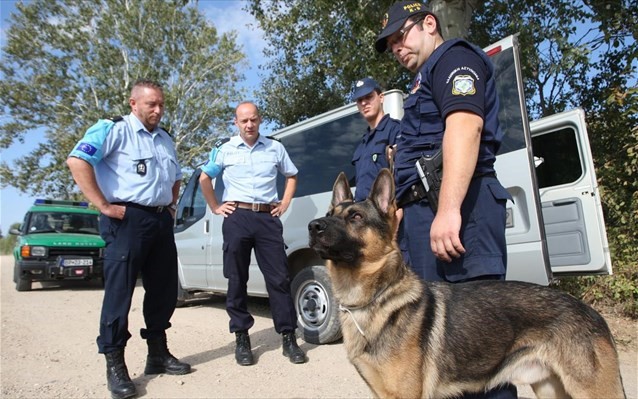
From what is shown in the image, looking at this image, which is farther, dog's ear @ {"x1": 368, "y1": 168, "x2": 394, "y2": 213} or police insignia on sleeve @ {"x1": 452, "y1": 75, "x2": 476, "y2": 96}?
dog's ear @ {"x1": 368, "y1": 168, "x2": 394, "y2": 213}

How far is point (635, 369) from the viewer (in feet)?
11.9

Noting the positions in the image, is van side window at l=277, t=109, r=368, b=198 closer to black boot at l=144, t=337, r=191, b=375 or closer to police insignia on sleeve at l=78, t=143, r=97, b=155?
black boot at l=144, t=337, r=191, b=375

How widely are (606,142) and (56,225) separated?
12338 mm

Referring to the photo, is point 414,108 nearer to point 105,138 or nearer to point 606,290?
point 105,138

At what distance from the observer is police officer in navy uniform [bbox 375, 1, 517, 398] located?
180cm

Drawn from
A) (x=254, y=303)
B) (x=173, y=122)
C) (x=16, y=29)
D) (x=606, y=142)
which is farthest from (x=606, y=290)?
(x=16, y=29)

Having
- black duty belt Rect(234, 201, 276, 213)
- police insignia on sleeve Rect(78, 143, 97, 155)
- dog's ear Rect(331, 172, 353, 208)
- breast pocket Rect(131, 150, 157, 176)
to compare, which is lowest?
dog's ear Rect(331, 172, 353, 208)

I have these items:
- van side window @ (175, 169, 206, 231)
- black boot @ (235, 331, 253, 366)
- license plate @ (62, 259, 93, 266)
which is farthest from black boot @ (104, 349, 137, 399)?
license plate @ (62, 259, 93, 266)

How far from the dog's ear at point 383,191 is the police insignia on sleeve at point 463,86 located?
20.8 inches

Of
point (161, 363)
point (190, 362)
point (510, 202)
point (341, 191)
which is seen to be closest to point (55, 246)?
point (190, 362)

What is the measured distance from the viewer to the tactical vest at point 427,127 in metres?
1.96

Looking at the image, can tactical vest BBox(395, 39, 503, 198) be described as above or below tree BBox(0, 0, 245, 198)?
below

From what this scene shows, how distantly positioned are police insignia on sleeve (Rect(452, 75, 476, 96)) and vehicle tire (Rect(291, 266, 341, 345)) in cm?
283

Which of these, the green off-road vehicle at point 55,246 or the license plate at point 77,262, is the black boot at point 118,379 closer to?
the green off-road vehicle at point 55,246
